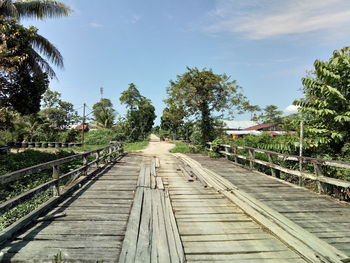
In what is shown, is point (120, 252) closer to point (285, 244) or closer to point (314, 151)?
point (285, 244)

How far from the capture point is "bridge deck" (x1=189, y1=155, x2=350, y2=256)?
3.38m

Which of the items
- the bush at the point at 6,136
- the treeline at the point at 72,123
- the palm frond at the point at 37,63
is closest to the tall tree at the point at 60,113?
the treeline at the point at 72,123

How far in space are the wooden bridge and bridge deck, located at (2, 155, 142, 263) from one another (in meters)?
0.01

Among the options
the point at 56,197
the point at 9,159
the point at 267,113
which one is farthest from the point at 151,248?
the point at 267,113

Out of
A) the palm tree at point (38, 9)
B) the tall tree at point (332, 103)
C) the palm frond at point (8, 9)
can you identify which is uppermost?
→ the palm tree at point (38, 9)

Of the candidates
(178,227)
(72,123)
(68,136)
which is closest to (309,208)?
(178,227)

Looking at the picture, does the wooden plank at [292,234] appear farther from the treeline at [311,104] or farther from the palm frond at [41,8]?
the palm frond at [41,8]

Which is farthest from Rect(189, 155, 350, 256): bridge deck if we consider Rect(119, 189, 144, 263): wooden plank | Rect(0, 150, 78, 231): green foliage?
Rect(0, 150, 78, 231): green foliage

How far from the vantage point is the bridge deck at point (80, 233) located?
106 inches

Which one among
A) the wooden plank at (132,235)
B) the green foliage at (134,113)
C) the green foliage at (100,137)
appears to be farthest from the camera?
the green foliage at (134,113)

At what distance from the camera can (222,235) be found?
3348mm

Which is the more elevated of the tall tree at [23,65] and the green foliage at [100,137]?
the tall tree at [23,65]

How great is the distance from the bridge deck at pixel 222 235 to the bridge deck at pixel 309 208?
0.85 metres

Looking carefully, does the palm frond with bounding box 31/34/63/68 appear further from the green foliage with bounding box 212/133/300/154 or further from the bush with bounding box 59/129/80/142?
the bush with bounding box 59/129/80/142
